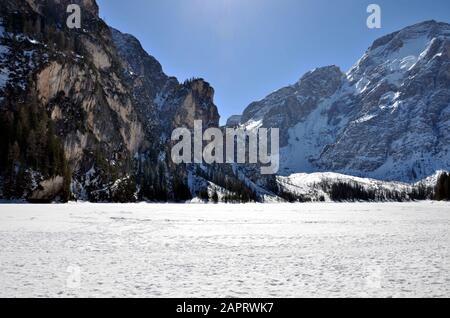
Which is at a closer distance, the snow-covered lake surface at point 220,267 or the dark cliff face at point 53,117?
the snow-covered lake surface at point 220,267

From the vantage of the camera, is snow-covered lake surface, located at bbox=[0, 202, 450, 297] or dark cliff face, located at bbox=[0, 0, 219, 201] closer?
snow-covered lake surface, located at bbox=[0, 202, 450, 297]

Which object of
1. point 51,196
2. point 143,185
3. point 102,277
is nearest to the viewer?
point 102,277

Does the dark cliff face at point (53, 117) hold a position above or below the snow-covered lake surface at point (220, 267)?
above

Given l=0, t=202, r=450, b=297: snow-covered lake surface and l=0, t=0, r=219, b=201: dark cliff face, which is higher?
l=0, t=0, r=219, b=201: dark cliff face

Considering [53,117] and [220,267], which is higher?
[53,117]

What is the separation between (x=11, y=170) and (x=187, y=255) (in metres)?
95.8

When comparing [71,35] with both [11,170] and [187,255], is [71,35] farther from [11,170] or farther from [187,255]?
[187,255]

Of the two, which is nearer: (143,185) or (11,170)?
(11,170)

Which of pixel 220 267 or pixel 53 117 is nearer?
pixel 220 267

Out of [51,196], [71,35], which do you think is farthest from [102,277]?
[71,35]
